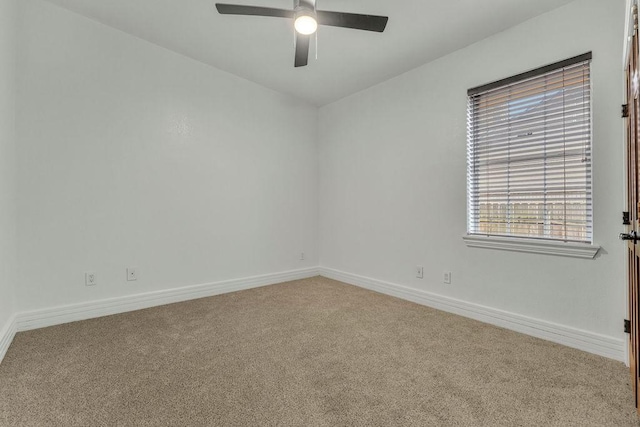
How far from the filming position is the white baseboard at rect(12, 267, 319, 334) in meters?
2.41

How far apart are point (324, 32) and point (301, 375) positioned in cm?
273

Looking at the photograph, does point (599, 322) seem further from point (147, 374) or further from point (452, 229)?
point (147, 374)

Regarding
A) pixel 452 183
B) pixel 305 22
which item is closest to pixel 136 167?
pixel 305 22

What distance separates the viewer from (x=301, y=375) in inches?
69.2

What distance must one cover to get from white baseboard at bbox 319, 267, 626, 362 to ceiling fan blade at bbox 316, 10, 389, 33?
8.07 ft

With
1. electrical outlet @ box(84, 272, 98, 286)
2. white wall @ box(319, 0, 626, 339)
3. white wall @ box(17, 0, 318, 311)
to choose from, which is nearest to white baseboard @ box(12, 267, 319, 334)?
white wall @ box(17, 0, 318, 311)

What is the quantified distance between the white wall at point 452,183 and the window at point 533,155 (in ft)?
0.30

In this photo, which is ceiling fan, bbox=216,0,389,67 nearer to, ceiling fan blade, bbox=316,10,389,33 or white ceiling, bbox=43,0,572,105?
ceiling fan blade, bbox=316,10,389,33

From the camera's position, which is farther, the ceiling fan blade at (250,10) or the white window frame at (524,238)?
the white window frame at (524,238)

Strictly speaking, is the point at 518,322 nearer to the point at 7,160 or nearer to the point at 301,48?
the point at 301,48

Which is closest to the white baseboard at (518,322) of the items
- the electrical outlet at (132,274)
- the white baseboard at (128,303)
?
the white baseboard at (128,303)

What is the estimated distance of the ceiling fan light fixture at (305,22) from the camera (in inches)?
74.7

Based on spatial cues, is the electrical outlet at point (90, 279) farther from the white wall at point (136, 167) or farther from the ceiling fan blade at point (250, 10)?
the ceiling fan blade at point (250, 10)

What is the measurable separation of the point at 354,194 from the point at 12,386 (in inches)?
133
